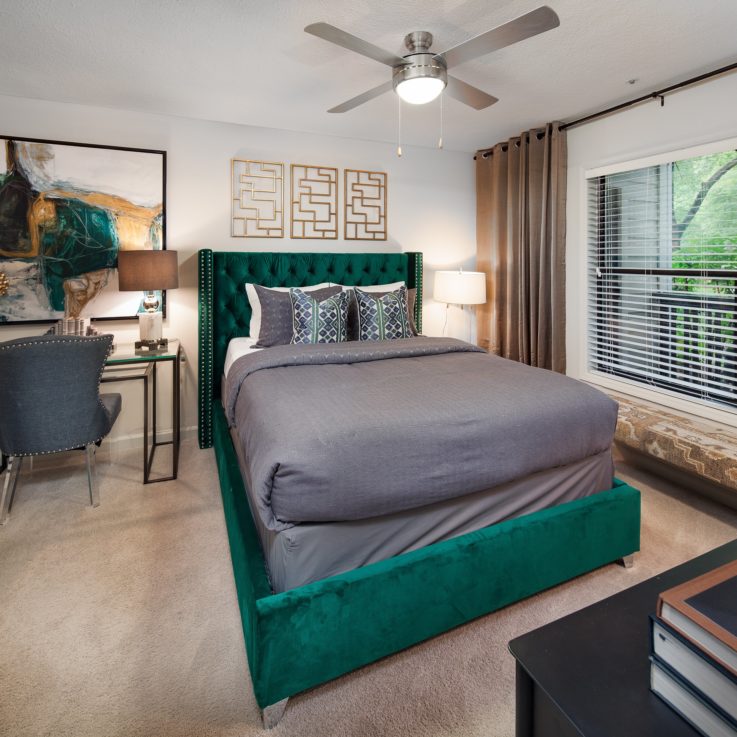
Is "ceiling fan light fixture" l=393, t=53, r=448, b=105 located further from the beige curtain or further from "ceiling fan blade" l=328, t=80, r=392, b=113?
the beige curtain

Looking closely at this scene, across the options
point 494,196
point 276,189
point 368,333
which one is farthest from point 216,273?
point 494,196

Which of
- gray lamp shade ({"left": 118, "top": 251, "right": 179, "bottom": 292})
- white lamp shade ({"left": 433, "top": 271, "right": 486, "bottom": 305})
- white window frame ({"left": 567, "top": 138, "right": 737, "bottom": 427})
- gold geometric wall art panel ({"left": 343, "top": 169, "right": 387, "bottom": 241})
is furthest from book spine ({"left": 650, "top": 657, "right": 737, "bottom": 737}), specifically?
gold geometric wall art panel ({"left": 343, "top": 169, "right": 387, "bottom": 241})

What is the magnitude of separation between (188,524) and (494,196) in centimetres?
348

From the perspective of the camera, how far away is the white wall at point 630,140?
266cm

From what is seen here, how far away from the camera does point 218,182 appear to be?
3.50 metres

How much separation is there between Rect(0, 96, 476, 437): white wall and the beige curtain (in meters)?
0.37

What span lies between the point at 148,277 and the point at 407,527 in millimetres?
2340

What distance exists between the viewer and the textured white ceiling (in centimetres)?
204

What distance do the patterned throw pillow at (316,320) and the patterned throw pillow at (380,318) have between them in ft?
0.56

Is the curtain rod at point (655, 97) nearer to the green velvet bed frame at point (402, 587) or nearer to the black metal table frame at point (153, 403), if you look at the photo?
the green velvet bed frame at point (402, 587)

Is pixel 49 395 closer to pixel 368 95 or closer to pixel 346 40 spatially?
pixel 346 40

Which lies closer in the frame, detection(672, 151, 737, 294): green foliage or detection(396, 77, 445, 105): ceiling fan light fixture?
detection(396, 77, 445, 105): ceiling fan light fixture

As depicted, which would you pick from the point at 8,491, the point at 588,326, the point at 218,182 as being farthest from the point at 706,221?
the point at 8,491

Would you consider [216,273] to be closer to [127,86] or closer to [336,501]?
[127,86]
